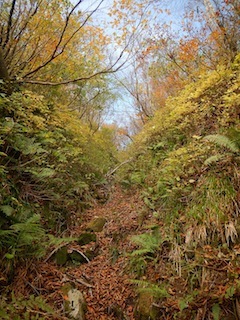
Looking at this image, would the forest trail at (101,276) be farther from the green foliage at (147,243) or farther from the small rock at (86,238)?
the green foliage at (147,243)

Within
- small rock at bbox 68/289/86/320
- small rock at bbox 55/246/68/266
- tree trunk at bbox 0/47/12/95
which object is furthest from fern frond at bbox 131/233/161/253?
tree trunk at bbox 0/47/12/95

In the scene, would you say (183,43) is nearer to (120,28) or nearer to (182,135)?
(120,28)

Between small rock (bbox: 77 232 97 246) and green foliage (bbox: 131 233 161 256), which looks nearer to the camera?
green foliage (bbox: 131 233 161 256)

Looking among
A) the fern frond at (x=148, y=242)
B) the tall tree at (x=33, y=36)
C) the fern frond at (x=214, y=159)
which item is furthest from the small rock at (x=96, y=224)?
the tall tree at (x=33, y=36)

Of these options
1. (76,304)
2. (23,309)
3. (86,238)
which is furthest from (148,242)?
(23,309)

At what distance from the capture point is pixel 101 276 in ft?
11.4

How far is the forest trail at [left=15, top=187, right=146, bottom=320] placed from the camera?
114 inches

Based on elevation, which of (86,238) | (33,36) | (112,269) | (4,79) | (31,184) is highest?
(33,36)

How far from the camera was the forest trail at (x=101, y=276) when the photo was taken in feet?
9.53

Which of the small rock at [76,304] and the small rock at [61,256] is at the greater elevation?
the small rock at [61,256]

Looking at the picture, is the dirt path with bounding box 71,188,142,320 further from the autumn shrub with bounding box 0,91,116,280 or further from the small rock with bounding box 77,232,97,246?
the autumn shrub with bounding box 0,91,116,280

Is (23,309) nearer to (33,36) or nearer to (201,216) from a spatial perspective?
(201,216)

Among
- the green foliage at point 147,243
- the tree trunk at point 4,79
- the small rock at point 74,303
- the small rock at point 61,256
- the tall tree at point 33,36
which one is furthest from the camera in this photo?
the tall tree at point 33,36

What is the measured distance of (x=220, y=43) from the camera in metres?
6.12
